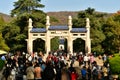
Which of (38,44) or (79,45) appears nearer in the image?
(79,45)

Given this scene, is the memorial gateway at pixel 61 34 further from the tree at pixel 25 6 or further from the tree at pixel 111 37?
the tree at pixel 25 6

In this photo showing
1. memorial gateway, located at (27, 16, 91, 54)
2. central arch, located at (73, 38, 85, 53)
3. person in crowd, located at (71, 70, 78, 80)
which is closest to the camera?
person in crowd, located at (71, 70, 78, 80)

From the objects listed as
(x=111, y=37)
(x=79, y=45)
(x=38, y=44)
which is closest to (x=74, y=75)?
(x=79, y=45)

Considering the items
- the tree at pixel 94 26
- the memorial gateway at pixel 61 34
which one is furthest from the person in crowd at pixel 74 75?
the tree at pixel 94 26

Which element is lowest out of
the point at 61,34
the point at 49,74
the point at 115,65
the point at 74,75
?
the point at 74,75

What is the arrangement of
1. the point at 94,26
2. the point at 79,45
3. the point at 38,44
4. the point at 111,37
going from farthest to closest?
the point at 94,26 → the point at 38,44 → the point at 111,37 → the point at 79,45

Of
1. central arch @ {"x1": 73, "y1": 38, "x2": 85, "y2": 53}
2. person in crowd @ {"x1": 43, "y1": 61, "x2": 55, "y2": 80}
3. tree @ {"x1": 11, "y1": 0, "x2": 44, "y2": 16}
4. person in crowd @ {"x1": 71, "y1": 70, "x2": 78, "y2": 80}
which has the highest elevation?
tree @ {"x1": 11, "y1": 0, "x2": 44, "y2": 16}

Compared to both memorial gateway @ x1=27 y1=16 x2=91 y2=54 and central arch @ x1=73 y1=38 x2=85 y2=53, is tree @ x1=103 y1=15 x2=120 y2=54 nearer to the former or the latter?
central arch @ x1=73 y1=38 x2=85 y2=53

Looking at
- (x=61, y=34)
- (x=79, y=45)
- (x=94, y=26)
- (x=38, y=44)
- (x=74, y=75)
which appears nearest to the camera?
(x=74, y=75)

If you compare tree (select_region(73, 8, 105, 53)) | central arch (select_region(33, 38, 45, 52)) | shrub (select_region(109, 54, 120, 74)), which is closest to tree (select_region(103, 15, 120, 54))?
tree (select_region(73, 8, 105, 53))

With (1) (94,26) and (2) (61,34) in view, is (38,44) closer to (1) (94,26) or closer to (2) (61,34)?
(2) (61,34)

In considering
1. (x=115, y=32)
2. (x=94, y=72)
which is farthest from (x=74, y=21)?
(x=94, y=72)

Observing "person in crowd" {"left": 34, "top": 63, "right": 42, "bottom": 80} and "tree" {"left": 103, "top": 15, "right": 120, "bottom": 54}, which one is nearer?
"person in crowd" {"left": 34, "top": 63, "right": 42, "bottom": 80}

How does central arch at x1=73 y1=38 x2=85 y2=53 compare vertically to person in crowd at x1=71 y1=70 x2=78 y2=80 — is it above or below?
below
